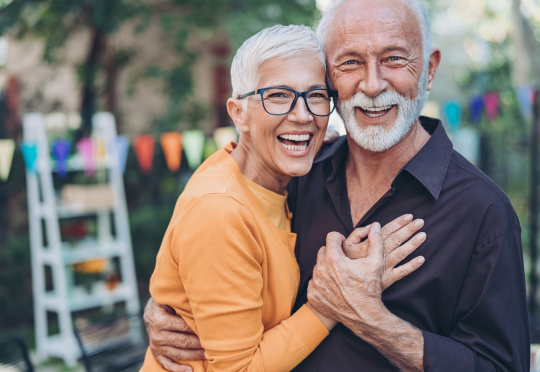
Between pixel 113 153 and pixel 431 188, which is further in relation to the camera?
pixel 113 153

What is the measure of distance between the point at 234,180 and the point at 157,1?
606 cm

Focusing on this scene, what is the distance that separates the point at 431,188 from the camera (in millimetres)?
1676

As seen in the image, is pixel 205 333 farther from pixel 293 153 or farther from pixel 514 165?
pixel 514 165

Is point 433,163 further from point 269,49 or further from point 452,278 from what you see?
point 269,49

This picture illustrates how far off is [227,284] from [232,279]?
0.07 feet

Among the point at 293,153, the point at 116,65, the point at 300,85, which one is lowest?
the point at 293,153

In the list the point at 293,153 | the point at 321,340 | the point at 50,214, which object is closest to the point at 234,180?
the point at 293,153

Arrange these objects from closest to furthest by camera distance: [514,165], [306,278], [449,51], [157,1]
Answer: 1. [306,278]
2. [157,1]
3. [514,165]
4. [449,51]

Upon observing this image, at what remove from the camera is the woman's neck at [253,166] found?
1.78m

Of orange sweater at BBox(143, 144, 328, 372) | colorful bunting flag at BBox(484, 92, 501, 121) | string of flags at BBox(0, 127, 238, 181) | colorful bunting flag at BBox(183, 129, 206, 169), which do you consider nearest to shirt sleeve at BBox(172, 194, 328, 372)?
orange sweater at BBox(143, 144, 328, 372)

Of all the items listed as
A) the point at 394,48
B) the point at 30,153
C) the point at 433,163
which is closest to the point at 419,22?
the point at 394,48

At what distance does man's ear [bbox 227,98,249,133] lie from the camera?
69.0 inches

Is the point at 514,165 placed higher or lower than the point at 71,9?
lower

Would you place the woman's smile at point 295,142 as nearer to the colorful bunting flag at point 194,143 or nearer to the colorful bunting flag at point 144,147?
the colorful bunting flag at point 194,143
